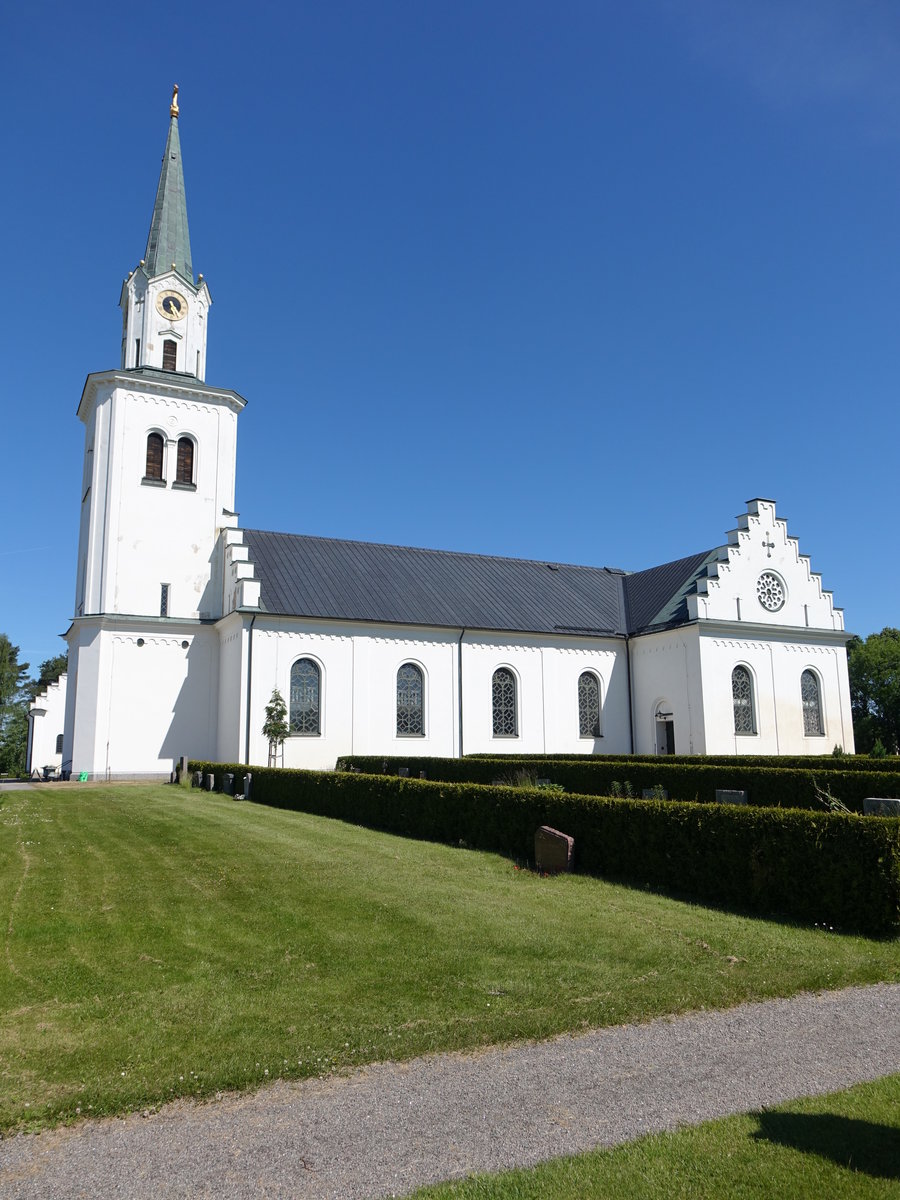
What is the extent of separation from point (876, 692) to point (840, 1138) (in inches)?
2471

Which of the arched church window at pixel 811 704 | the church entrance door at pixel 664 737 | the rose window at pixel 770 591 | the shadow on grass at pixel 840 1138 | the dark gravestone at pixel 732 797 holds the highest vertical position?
the rose window at pixel 770 591

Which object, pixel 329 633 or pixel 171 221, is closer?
pixel 329 633

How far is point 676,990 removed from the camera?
717 centimetres

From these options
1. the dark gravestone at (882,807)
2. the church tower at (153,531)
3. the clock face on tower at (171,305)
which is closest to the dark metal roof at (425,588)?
the church tower at (153,531)

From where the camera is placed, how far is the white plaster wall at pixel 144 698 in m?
29.3

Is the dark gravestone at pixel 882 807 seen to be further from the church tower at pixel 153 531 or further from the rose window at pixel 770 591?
the church tower at pixel 153 531

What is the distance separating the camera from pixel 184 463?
1280 inches

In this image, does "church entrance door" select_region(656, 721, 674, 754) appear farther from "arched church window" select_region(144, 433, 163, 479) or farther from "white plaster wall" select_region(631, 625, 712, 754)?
"arched church window" select_region(144, 433, 163, 479)

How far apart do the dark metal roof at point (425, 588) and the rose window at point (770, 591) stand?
583 cm

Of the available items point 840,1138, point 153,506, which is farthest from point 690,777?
point 153,506

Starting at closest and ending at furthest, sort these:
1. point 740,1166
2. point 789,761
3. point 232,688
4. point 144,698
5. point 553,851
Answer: point 740,1166 < point 553,851 < point 789,761 < point 232,688 < point 144,698

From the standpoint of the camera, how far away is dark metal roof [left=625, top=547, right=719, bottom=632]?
33594 millimetres

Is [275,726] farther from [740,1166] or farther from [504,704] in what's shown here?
[740,1166]

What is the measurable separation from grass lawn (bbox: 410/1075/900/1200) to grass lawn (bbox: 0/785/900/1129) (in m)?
1.72
